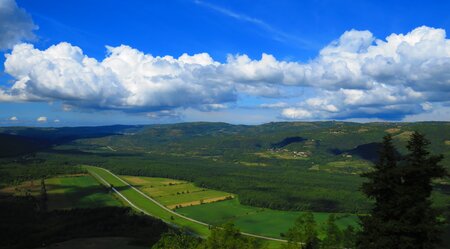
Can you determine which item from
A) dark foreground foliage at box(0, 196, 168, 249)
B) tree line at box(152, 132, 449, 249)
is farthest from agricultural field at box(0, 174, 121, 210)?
tree line at box(152, 132, 449, 249)

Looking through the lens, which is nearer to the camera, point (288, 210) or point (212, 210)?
point (212, 210)

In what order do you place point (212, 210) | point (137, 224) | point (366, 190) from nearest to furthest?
point (366, 190)
point (137, 224)
point (212, 210)

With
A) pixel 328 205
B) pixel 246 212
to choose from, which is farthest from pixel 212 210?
pixel 328 205

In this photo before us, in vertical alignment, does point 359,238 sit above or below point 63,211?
above

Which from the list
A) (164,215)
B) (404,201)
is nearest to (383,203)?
(404,201)

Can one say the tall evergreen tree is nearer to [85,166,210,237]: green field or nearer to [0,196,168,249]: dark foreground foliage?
[0,196,168,249]: dark foreground foliage

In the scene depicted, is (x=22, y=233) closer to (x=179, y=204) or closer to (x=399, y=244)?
(x=179, y=204)

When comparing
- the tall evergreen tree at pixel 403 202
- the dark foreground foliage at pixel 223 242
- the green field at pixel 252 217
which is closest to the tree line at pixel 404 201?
the tall evergreen tree at pixel 403 202
